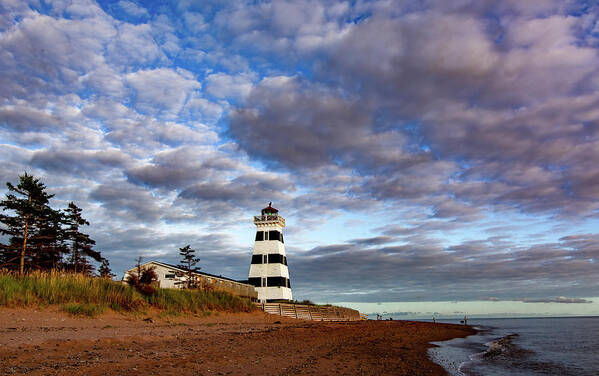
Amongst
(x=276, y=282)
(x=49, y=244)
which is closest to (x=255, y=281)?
(x=276, y=282)

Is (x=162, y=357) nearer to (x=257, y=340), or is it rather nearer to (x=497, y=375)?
(x=257, y=340)

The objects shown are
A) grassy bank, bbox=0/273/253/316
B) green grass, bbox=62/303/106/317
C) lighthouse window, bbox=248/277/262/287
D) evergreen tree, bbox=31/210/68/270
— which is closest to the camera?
grassy bank, bbox=0/273/253/316

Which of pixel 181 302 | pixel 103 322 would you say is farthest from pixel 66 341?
pixel 181 302

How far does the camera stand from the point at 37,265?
3428 centimetres

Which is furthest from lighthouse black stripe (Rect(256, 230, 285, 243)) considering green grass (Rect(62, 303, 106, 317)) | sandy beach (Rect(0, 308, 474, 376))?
green grass (Rect(62, 303, 106, 317))

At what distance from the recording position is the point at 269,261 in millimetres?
51312

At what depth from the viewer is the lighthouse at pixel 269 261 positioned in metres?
50.2

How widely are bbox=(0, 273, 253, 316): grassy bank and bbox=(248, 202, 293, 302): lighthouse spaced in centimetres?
2522

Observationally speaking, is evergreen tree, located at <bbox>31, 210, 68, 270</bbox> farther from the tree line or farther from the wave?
the wave

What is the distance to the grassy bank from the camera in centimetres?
1673

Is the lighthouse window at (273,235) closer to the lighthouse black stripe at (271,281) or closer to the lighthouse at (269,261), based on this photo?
the lighthouse at (269,261)

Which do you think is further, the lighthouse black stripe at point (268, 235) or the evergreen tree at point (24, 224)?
the lighthouse black stripe at point (268, 235)

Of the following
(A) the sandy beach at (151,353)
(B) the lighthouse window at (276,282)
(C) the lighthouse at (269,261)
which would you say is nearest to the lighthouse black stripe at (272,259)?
(C) the lighthouse at (269,261)

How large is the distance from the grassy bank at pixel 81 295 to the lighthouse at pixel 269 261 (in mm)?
25223
